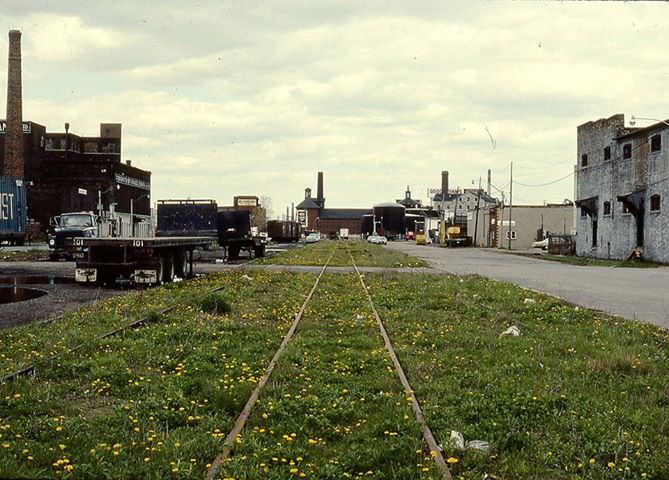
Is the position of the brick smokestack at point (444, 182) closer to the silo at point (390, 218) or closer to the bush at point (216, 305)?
the silo at point (390, 218)

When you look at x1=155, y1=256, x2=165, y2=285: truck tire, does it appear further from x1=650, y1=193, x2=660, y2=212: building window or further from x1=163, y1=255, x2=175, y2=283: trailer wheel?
x1=650, y1=193, x2=660, y2=212: building window

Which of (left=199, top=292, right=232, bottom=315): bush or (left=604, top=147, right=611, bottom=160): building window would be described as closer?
(left=199, top=292, right=232, bottom=315): bush

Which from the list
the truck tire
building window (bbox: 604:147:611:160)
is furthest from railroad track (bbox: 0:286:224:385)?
building window (bbox: 604:147:611:160)

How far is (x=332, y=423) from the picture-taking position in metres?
6.00

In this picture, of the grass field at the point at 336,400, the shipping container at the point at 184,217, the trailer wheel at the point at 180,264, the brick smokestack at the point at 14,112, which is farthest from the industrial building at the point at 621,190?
the brick smokestack at the point at 14,112

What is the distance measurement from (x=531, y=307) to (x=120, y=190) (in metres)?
80.9

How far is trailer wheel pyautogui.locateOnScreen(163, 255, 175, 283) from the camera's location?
2228 centimetres

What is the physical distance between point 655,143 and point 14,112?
5013cm

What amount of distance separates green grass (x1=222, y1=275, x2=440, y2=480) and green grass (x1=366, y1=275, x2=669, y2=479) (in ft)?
1.08

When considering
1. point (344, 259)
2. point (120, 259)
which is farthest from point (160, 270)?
point (344, 259)

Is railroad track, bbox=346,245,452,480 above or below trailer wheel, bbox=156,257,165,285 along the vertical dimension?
below

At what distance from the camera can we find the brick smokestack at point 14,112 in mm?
55812

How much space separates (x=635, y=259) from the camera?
41844 mm

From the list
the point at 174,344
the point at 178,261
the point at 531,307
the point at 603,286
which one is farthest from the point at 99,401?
the point at 603,286
